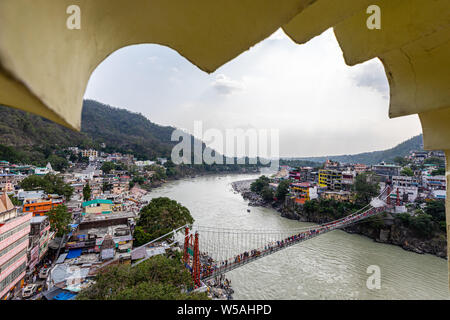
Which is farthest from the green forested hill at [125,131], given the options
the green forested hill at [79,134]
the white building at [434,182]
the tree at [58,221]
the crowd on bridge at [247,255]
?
the white building at [434,182]

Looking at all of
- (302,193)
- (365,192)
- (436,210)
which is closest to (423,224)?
(436,210)

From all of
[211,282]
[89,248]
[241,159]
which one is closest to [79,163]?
[89,248]

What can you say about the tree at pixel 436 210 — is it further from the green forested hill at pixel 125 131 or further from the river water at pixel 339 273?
the green forested hill at pixel 125 131

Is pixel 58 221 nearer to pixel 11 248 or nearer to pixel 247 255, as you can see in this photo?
pixel 11 248

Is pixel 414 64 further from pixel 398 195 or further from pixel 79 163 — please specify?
pixel 79 163

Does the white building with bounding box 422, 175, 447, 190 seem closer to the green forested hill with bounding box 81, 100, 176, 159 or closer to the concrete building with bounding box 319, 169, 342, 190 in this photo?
the concrete building with bounding box 319, 169, 342, 190
